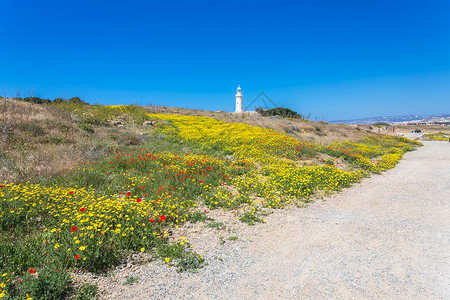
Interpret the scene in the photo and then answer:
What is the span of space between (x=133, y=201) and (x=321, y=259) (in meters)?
4.36

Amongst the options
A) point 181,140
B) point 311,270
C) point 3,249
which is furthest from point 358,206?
point 181,140

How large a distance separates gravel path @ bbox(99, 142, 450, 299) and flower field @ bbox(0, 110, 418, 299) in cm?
45

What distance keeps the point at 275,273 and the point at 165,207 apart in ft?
10.2

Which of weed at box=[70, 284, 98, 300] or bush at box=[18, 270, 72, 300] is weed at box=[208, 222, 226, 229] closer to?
weed at box=[70, 284, 98, 300]

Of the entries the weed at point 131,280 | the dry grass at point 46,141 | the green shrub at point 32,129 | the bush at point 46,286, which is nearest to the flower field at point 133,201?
the bush at point 46,286

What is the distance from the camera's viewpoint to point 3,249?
3.98 metres

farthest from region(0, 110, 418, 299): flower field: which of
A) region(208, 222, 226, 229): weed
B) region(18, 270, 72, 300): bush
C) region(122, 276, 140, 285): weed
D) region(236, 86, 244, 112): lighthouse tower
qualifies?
region(236, 86, 244, 112): lighthouse tower

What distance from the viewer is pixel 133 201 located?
19.3ft

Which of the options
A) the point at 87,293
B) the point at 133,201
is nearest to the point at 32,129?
the point at 133,201

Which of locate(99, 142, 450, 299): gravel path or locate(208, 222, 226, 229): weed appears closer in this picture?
locate(99, 142, 450, 299): gravel path

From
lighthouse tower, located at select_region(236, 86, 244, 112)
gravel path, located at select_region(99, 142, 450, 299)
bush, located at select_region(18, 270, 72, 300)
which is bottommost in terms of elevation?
gravel path, located at select_region(99, 142, 450, 299)

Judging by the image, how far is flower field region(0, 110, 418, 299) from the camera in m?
4.03

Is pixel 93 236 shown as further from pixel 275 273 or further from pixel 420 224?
pixel 420 224

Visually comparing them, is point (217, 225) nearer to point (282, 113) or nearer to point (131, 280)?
point (131, 280)
